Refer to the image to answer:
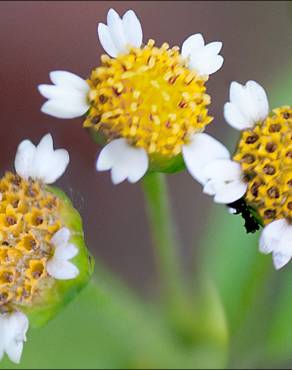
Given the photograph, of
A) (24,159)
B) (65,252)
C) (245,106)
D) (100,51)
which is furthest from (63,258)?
(100,51)

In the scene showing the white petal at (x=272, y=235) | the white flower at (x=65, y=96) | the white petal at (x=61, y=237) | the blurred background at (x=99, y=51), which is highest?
the blurred background at (x=99, y=51)

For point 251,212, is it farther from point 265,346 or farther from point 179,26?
point 179,26

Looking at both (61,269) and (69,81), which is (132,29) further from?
(61,269)

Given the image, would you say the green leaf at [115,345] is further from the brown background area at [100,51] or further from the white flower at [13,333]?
the white flower at [13,333]

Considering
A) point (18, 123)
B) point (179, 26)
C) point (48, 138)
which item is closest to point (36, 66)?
point (18, 123)

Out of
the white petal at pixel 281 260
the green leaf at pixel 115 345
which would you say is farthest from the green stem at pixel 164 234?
the white petal at pixel 281 260

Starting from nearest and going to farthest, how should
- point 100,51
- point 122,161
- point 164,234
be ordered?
point 122,161
point 164,234
point 100,51

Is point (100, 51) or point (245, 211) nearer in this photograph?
point (245, 211)
